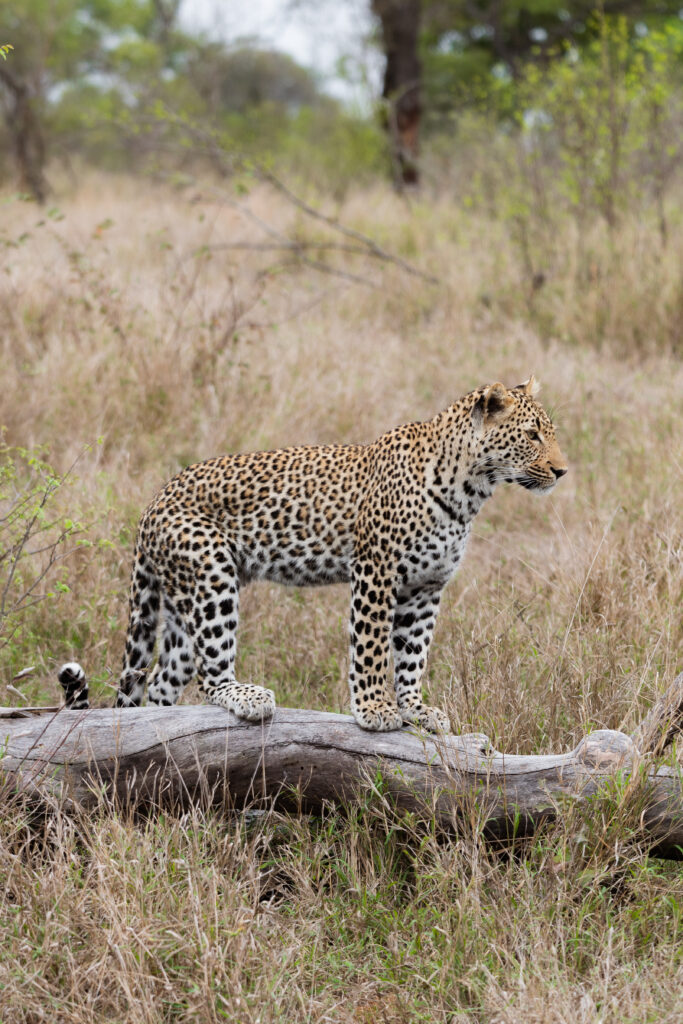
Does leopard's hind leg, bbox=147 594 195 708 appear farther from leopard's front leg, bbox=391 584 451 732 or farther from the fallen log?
leopard's front leg, bbox=391 584 451 732

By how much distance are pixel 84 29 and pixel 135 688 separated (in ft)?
96.3

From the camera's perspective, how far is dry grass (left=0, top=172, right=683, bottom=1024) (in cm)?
338

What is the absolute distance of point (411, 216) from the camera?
13602 millimetres

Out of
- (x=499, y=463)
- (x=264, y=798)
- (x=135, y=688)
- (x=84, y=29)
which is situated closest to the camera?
(x=264, y=798)

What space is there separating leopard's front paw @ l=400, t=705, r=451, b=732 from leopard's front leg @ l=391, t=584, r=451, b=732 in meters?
Result: 0.05

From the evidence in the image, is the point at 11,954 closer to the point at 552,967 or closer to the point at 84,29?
the point at 552,967

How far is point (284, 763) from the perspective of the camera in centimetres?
407

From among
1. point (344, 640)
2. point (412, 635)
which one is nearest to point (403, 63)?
point (344, 640)

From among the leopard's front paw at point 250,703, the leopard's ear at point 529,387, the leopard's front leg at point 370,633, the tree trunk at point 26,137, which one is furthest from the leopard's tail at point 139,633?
the tree trunk at point 26,137

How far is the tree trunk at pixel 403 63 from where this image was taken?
60.5ft

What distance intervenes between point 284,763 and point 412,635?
911 millimetres

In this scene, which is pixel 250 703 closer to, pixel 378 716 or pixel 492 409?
pixel 378 716

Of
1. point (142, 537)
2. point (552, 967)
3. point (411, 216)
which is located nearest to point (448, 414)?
point (142, 537)

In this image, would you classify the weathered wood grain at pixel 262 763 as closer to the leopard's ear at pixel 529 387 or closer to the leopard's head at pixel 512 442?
the leopard's head at pixel 512 442
